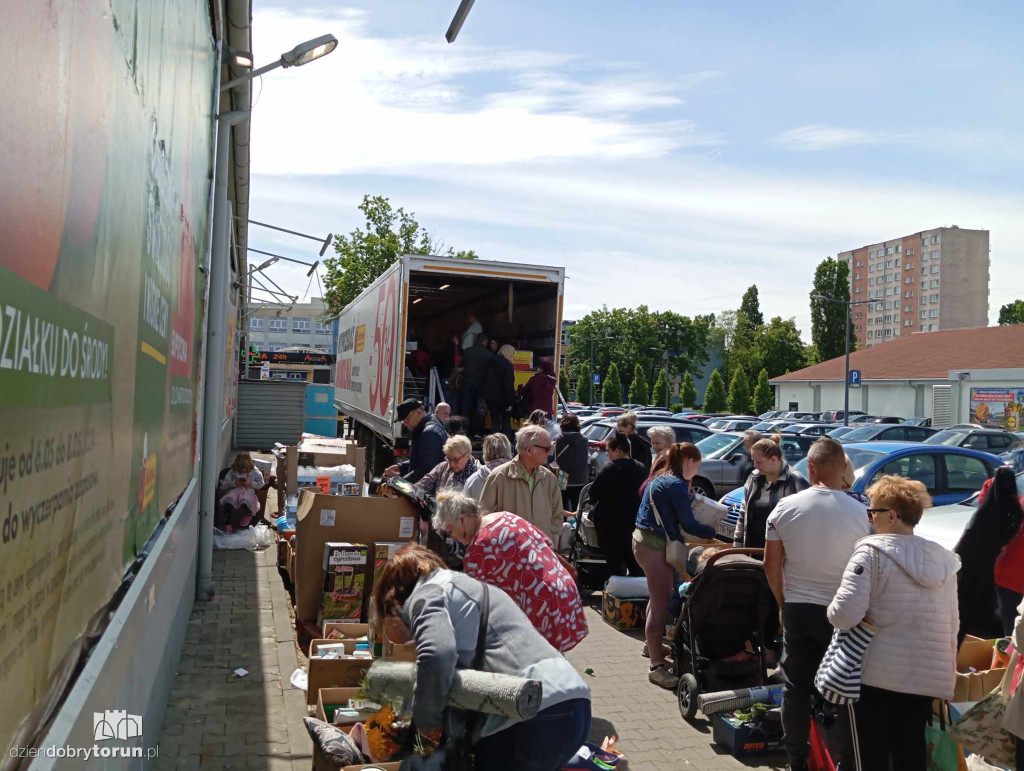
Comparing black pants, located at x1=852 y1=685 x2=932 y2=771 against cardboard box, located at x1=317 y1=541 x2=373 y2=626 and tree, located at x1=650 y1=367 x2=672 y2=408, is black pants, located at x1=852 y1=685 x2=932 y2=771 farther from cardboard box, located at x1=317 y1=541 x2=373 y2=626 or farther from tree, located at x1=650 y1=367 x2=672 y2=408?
tree, located at x1=650 y1=367 x2=672 y2=408

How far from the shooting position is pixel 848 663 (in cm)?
417

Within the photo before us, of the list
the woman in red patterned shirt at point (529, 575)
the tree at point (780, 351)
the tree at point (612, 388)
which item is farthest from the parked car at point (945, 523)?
the tree at point (780, 351)

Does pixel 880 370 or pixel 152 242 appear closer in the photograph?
pixel 152 242

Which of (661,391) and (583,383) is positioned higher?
(583,383)

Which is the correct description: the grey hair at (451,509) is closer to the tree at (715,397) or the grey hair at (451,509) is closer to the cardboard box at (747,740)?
the cardboard box at (747,740)

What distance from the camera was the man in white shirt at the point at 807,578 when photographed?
484 cm

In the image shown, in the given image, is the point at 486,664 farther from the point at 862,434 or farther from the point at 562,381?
the point at 862,434

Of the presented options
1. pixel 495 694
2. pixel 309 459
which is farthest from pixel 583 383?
pixel 495 694

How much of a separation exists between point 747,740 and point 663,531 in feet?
5.78

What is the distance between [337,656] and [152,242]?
3.10 meters

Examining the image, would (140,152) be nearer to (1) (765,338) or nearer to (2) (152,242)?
(2) (152,242)

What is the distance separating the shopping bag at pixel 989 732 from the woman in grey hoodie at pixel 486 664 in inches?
74.2

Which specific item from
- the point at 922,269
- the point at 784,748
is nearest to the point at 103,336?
the point at 784,748

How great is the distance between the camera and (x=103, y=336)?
2424 mm
